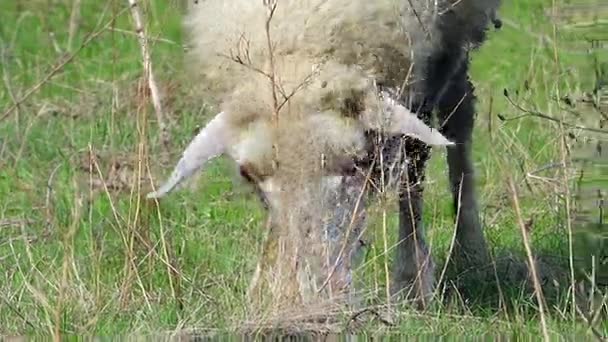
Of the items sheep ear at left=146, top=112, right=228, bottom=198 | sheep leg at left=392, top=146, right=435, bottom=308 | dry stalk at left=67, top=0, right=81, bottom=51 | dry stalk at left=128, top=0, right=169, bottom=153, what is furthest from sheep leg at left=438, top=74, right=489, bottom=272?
dry stalk at left=67, top=0, right=81, bottom=51

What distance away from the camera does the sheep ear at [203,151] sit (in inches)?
205

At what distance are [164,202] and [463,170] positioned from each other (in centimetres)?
144

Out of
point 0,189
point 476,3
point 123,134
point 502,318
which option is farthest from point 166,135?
point 502,318

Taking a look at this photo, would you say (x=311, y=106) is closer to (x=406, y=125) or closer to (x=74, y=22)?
(x=406, y=125)

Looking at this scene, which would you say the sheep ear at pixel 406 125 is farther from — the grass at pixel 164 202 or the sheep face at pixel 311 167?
the grass at pixel 164 202

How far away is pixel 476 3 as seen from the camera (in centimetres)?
639

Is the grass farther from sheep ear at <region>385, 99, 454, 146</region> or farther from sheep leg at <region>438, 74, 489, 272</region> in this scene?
sheep ear at <region>385, 99, 454, 146</region>

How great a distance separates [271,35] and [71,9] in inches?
258

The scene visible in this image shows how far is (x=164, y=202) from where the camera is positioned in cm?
747

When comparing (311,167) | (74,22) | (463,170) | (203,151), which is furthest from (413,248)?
(74,22)

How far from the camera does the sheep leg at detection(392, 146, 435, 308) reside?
5.87m

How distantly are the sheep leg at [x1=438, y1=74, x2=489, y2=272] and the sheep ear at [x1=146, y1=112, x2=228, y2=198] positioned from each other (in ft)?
5.20

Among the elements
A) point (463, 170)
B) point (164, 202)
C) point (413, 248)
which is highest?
point (463, 170)

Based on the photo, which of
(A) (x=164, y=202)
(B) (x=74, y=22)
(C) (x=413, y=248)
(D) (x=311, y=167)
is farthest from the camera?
(B) (x=74, y=22)
